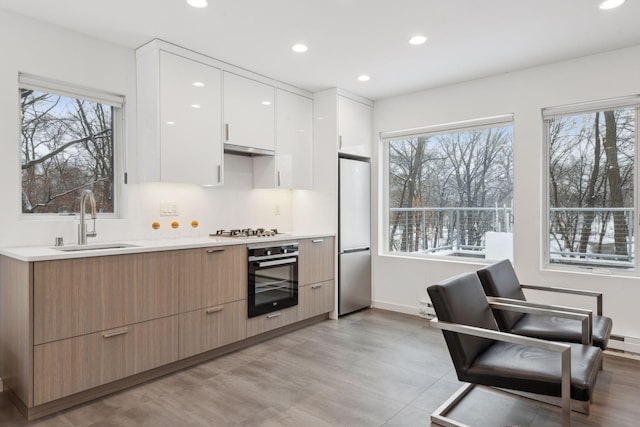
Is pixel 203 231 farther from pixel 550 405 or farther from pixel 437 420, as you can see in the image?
pixel 550 405

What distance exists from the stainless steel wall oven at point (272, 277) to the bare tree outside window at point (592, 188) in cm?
246

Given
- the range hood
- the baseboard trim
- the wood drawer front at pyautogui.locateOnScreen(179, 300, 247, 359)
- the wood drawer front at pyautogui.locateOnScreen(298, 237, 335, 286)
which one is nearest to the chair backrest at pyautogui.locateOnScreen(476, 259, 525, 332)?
the baseboard trim

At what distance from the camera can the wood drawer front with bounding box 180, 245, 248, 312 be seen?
9.43ft

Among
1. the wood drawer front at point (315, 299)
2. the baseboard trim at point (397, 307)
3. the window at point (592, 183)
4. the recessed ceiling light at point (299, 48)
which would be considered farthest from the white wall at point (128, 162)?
the window at point (592, 183)

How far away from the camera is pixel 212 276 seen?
304cm

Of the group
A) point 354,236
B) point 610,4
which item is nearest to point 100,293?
point 354,236

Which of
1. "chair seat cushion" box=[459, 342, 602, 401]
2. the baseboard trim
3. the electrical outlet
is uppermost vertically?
the electrical outlet

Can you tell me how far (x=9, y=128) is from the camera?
258 centimetres

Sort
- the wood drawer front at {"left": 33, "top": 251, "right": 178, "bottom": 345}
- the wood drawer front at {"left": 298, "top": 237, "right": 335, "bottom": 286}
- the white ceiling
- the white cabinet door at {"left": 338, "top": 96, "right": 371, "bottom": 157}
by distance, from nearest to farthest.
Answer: the wood drawer front at {"left": 33, "top": 251, "right": 178, "bottom": 345} < the white ceiling < the wood drawer front at {"left": 298, "top": 237, "right": 335, "bottom": 286} < the white cabinet door at {"left": 338, "top": 96, "right": 371, "bottom": 157}

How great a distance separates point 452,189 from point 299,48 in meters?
2.23

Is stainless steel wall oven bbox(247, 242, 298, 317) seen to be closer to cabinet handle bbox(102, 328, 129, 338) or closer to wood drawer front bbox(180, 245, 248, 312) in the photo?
wood drawer front bbox(180, 245, 248, 312)

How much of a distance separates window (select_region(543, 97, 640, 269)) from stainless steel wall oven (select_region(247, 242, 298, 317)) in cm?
244

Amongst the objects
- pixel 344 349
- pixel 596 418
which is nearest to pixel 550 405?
pixel 596 418

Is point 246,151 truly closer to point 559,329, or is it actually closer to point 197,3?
point 197,3
